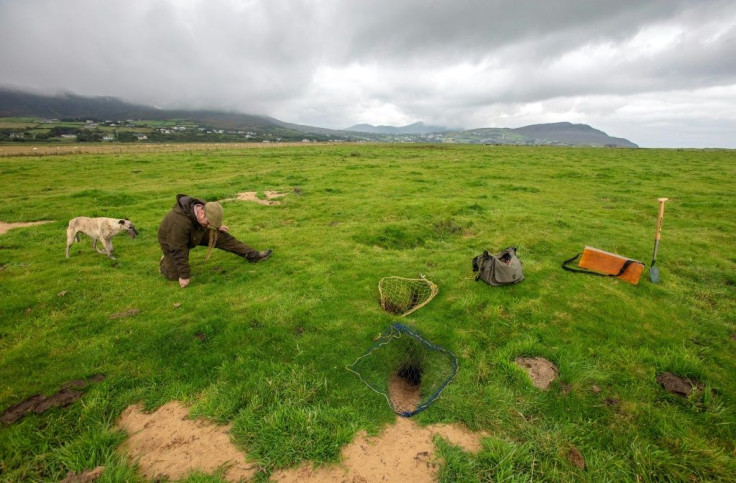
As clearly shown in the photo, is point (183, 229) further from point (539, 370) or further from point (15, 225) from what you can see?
point (15, 225)

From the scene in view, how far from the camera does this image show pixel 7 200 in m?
18.8

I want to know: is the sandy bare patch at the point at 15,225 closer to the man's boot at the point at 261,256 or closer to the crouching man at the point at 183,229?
the crouching man at the point at 183,229

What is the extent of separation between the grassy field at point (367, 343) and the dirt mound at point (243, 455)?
6.2 inches

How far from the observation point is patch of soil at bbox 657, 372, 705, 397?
4.99 meters

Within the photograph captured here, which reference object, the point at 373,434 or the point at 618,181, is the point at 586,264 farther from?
the point at 618,181

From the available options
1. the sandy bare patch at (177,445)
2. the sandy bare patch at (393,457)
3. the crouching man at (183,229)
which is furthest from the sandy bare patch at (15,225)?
the sandy bare patch at (393,457)

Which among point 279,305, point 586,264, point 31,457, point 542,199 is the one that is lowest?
point 31,457

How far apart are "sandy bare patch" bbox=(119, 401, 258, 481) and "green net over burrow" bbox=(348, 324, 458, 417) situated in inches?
83.4

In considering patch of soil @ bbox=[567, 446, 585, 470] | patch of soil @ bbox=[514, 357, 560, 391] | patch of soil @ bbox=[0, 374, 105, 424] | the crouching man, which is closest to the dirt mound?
patch of soil @ bbox=[0, 374, 105, 424]

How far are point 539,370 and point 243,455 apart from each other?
16.2ft

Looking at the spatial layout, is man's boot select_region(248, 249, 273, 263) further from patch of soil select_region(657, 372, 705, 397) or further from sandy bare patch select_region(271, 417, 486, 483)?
patch of soil select_region(657, 372, 705, 397)

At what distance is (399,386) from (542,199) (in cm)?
1736

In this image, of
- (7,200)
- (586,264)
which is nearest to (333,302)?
(586,264)

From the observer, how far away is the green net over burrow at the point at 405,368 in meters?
5.23
